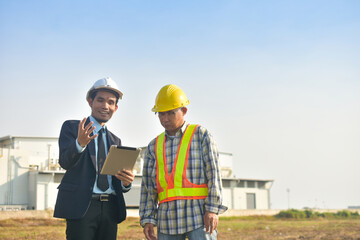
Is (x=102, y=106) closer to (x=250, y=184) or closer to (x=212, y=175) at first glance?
(x=212, y=175)

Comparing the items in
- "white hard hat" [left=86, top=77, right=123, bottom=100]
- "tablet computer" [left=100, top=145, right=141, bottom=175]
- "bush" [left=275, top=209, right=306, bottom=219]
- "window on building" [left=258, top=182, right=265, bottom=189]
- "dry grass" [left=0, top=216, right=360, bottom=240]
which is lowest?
"bush" [left=275, top=209, right=306, bottom=219]

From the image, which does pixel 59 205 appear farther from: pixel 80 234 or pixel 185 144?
pixel 185 144

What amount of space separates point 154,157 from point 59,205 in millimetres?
1031

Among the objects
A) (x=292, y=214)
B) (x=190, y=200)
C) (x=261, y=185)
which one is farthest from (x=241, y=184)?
(x=190, y=200)

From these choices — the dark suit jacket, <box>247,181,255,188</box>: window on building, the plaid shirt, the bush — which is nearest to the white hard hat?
the dark suit jacket

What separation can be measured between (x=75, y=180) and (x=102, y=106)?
813 mm

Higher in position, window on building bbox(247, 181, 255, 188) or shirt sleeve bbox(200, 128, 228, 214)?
shirt sleeve bbox(200, 128, 228, 214)

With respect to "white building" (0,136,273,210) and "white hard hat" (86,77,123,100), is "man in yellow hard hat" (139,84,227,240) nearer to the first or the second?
"white hard hat" (86,77,123,100)

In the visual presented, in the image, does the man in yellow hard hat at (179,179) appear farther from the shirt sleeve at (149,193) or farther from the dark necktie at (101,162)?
the dark necktie at (101,162)

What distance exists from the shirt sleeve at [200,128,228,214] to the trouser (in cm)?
111

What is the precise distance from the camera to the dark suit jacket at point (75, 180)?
3.98 metres

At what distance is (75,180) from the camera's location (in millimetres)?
4121

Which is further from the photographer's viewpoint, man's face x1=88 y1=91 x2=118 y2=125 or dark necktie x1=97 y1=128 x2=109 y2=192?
man's face x1=88 y1=91 x2=118 y2=125

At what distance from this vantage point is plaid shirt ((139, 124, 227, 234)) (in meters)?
3.61
